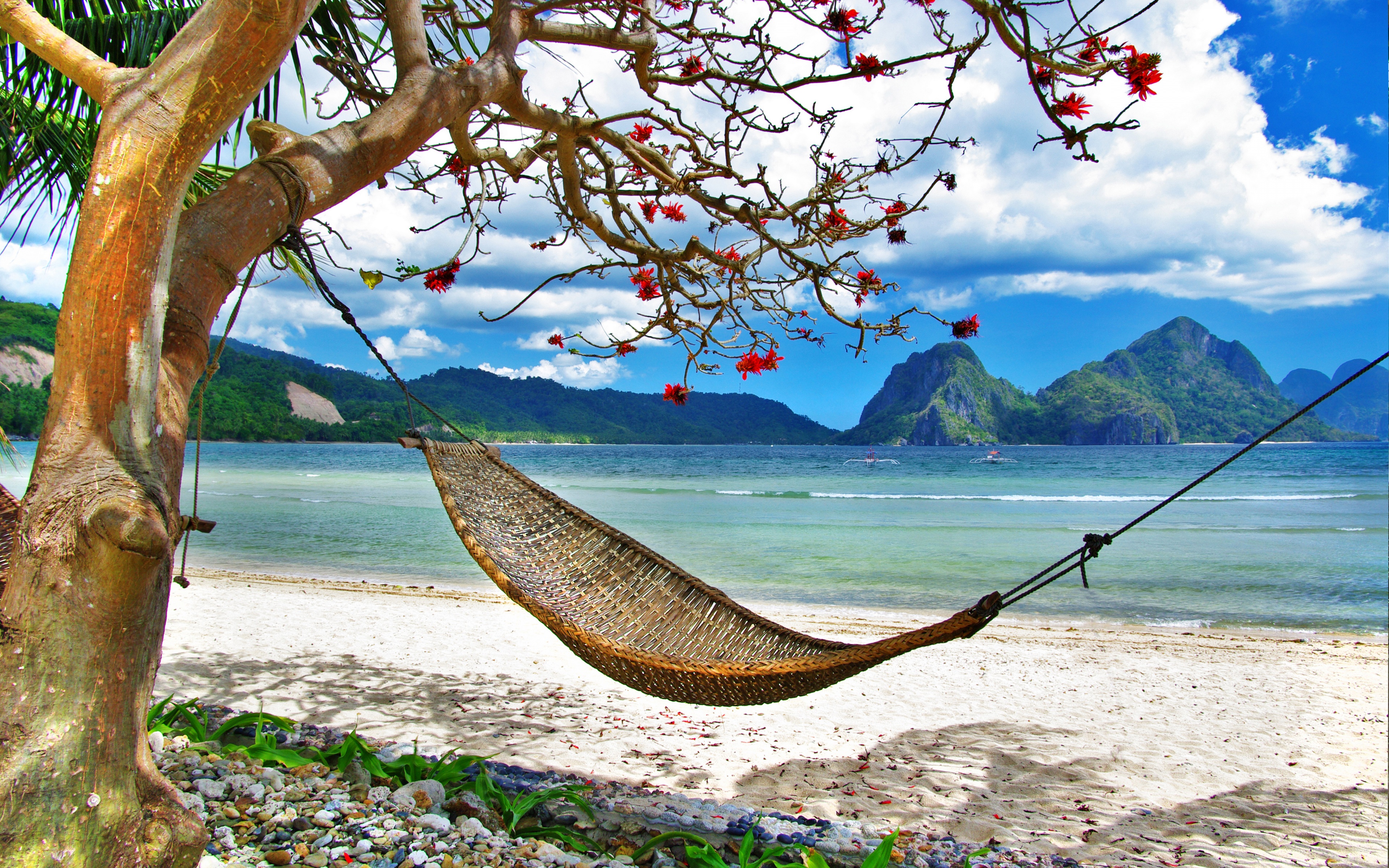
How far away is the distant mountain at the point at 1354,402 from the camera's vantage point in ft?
205

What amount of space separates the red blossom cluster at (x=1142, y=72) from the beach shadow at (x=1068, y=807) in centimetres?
190

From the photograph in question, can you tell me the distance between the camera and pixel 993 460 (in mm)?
32188

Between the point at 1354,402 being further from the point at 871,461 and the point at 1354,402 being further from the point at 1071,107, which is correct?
the point at 1071,107

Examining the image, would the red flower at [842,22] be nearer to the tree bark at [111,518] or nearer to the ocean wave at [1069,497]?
the tree bark at [111,518]

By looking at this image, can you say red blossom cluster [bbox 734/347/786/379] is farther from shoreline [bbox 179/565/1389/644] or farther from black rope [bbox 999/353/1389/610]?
shoreline [bbox 179/565/1389/644]

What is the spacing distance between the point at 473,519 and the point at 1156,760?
97.3 inches

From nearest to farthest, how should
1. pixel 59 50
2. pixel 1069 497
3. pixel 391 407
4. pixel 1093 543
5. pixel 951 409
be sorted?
pixel 59 50, pixel 1093 543, pixel 1069 497, pixel 391 407, pixel 951 409

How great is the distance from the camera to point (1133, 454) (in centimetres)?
3591

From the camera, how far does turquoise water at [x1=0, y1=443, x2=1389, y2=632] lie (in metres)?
6.11

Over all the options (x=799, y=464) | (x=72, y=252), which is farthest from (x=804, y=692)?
(x=799, y=464)

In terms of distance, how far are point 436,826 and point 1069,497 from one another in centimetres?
1746

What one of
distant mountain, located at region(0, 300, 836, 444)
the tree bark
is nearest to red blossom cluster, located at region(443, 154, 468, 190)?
distant mountain, located at region(0, 300, 836, 444)

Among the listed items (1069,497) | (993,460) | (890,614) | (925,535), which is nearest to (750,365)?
(890,614)

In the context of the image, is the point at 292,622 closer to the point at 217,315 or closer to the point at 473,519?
the point at 473,519
